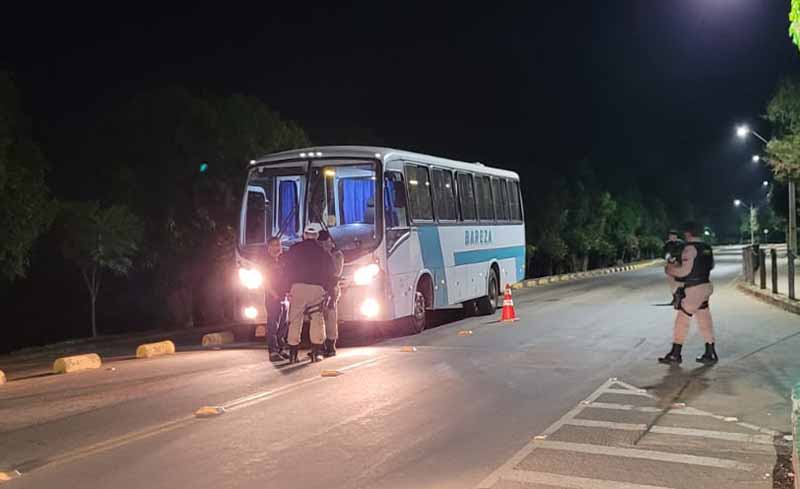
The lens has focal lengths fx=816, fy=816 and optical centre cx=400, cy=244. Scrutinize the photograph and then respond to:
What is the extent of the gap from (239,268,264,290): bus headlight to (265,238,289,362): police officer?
153 cm

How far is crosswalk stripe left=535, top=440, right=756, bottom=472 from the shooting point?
21.3 feet

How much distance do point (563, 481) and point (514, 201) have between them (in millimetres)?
17205

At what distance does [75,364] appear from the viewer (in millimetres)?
12359

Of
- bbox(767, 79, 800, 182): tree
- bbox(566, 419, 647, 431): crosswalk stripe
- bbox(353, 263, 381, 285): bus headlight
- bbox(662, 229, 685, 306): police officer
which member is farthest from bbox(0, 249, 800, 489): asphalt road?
bbox(767, 79, 800, 182): tree

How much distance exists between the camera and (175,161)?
82.1 feet

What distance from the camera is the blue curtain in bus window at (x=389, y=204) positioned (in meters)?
14.5

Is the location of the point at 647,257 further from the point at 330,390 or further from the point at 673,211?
the point at 330,390

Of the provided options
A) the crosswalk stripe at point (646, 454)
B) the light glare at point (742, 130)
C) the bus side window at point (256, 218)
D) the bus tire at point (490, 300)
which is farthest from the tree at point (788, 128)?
the crosswalk stripe at point (646, 454)

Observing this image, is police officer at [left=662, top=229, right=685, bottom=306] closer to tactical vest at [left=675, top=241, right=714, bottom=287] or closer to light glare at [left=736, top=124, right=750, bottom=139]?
tactical vest at [left=675, top=241, right=714, bottom=287]

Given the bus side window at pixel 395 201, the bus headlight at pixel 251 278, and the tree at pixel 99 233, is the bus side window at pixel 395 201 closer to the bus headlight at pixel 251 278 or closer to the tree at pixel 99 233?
the bus headlight at pixel 251 278

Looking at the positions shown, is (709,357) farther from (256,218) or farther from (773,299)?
(773,299)

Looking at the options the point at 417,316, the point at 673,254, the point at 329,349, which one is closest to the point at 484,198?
the point at 417,316

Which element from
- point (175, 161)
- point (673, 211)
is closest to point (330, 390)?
point (175, 161)

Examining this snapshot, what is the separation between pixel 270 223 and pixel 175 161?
1112 cm
